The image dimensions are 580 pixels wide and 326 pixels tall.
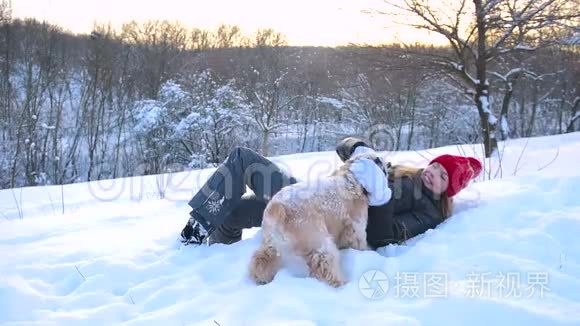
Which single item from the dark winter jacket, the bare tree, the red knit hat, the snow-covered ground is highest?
the bare tree

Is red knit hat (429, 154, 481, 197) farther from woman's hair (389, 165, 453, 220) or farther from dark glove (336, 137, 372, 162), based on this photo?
dark glove (336, 137, 372, 162)

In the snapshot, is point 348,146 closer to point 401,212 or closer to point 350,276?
point 401,212

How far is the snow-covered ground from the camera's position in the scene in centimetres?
224

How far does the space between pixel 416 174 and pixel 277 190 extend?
117 centimetres

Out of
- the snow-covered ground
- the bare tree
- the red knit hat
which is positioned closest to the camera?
the snow-covered ground

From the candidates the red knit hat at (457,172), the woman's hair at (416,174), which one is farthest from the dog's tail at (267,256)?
the red knit hat at (457,172)

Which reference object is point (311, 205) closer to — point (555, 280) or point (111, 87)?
point (555, 280)

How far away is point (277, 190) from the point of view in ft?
11.4

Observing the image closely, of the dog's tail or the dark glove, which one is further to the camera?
the dark glove

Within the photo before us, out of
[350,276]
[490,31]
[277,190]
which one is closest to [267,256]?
[350,276]

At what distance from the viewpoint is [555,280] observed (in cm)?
238

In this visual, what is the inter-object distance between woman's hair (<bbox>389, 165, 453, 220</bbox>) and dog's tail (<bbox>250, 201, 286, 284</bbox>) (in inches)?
54.7

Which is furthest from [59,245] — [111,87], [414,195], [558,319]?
[111,87]

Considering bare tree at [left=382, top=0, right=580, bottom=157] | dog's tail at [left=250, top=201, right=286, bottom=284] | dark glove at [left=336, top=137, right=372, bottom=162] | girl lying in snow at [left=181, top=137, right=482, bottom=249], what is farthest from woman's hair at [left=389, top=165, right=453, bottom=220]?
bare tree at [left=382, top=0, right=580, bottom=157]
